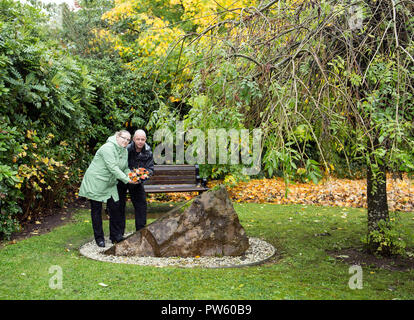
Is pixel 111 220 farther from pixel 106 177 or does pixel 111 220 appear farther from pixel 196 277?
pixel 196 277

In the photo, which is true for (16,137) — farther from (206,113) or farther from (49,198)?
(206,113)

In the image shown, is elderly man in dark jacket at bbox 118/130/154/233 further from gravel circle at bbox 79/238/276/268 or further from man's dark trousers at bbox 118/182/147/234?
gravel circle at bbox 79/238/276/268

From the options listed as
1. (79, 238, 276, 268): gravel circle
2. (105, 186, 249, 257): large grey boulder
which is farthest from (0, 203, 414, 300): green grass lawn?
(105, 186, 249, 257): large grey boulder

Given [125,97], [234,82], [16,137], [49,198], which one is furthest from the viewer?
[125,97]

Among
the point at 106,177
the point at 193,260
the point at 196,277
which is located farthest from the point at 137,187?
the point at 196,277

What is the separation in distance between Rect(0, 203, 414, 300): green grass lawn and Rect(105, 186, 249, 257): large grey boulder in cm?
49

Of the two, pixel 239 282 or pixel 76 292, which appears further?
pixel 239 282

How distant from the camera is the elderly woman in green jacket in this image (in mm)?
5496

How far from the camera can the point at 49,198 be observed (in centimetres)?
774

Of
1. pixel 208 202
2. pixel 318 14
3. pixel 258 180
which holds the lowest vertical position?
pixel 258 180

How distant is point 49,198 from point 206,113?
490 centimetres

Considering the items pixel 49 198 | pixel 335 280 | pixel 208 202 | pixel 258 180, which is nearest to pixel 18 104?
pixel 49 198

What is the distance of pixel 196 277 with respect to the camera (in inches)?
171

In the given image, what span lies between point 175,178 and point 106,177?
354cm
